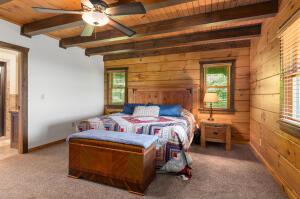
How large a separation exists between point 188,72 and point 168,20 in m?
1.82

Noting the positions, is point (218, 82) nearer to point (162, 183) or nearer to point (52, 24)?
point (162, 183)

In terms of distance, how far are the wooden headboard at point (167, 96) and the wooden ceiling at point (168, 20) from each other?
124 centimetres

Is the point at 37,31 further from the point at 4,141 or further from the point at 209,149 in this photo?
the point at 209,149

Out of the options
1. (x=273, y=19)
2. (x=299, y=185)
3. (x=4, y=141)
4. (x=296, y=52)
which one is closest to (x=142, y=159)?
(x=299, y=185)

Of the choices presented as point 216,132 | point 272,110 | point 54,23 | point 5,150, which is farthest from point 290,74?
point 5,150

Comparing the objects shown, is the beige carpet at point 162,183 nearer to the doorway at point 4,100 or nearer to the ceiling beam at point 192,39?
the doorway at point 4,100

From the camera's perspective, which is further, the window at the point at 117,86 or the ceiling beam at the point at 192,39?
the window at the point at 117,86

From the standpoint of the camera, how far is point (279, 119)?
219 cm

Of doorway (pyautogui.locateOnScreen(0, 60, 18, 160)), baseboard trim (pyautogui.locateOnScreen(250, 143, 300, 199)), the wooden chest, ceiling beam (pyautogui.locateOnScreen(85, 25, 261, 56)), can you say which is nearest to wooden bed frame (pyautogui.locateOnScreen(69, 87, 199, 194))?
the wooden chest

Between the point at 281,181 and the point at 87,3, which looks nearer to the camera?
the point at 87,3

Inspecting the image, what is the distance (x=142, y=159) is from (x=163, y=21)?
7.76 feet

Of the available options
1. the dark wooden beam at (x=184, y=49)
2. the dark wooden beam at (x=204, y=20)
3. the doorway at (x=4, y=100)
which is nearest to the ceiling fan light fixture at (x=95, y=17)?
the dark wooden beam at (x=204, y=20)

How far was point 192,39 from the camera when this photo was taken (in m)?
3.58

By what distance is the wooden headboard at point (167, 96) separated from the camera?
437 centimetres
